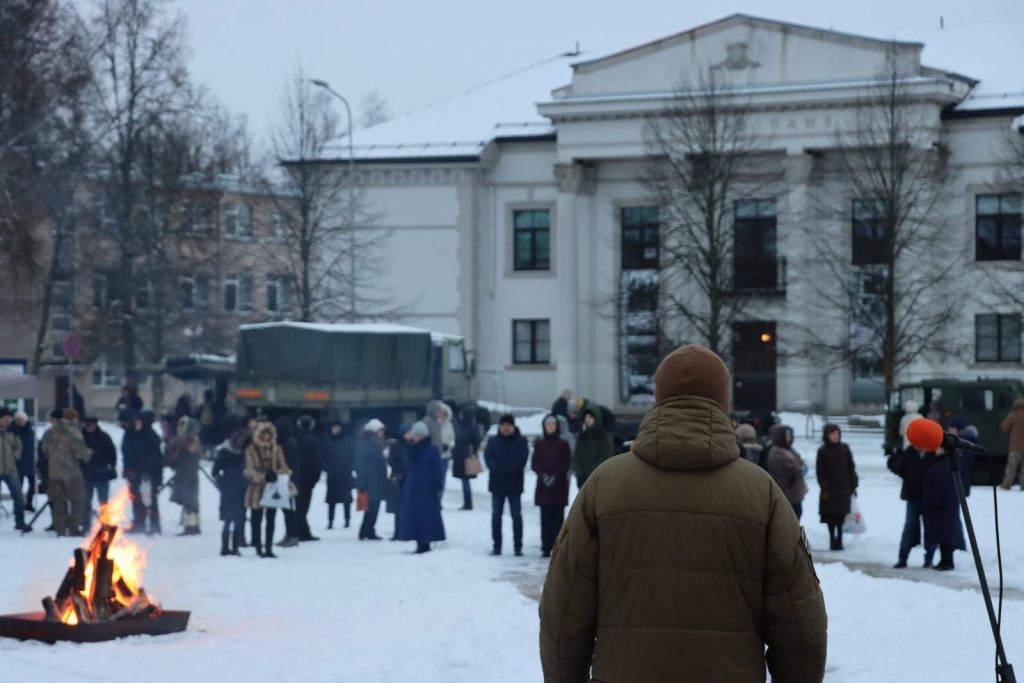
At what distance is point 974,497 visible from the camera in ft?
81.9

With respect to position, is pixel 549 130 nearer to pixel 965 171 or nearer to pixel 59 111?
pixel 965 171

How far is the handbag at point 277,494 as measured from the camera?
61.8ft

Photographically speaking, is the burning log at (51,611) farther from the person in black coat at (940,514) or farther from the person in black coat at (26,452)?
the person in black coat at (26,452)

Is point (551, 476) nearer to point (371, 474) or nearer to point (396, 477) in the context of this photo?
point (371, 474)

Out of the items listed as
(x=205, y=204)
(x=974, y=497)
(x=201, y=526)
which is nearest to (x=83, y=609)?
(x=201, y=526)

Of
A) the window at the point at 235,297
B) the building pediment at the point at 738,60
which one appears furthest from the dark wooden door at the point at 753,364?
the window at the point at 235,297

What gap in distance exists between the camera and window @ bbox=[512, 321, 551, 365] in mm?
55656

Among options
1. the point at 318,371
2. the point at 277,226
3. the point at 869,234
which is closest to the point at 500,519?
the point at 318,371

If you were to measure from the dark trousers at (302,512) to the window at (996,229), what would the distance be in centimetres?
3460

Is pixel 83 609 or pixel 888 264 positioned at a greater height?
pixel 888 264

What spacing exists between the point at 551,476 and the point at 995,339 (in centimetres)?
3466

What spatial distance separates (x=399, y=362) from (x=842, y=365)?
16062 millimetres

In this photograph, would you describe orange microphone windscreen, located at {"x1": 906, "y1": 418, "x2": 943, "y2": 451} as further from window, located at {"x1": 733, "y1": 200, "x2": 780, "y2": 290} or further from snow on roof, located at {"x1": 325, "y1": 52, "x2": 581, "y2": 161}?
snow on roof, located at {"x1": 325, "y1": 52, "x2": 581, "y2": 161}

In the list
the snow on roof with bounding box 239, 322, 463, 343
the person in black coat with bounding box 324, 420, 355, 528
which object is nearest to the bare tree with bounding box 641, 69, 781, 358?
the snow on roof with bounding box 239, 322, 463, 343
